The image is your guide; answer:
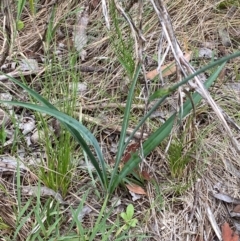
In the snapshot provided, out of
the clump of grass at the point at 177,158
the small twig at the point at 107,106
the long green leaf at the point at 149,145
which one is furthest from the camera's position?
the small twig at the point at 107,106

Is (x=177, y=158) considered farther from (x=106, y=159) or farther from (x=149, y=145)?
(x=106, y=159)

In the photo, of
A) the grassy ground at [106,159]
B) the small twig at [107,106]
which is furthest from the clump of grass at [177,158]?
the small twig at [107,106]

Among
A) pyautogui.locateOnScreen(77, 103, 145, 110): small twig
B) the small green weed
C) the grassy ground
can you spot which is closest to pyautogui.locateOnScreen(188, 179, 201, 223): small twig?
the grassy ground

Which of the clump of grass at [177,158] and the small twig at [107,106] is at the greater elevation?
the small twig at [107,106]

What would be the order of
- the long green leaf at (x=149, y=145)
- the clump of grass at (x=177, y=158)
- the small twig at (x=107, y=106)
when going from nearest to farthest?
1. the long green leaf at (x=149, y=145)
2. the clump of grass at (x=177, y=158)
3. the small twig at (x=107, y=106)

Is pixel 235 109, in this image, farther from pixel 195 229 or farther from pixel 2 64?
pixel 2 64

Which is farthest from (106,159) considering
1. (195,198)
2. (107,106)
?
(195,198)

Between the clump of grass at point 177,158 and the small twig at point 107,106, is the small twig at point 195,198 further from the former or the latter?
the small twig at point 107,106

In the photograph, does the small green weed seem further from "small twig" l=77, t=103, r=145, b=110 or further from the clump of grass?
"small twig" l=77, t=103, r=145, b=110
